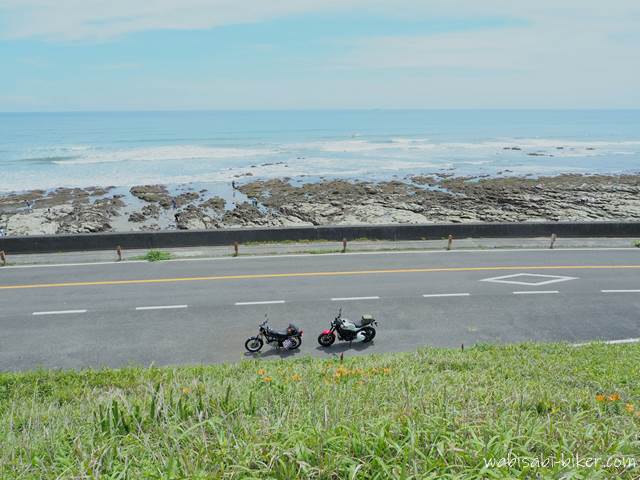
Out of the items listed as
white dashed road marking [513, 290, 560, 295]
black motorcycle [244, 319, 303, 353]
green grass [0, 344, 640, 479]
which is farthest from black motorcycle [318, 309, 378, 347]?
white dashed road marking [513, 290, 560, 295]

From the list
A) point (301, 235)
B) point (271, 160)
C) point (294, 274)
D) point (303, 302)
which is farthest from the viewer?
point (271, 160)

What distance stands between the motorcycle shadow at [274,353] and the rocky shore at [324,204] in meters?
25.3

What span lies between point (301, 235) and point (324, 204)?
18.9 meters

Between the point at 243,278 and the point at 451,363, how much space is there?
11007 mm

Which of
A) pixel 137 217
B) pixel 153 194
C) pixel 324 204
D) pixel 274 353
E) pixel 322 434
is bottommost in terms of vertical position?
pixel 137 217

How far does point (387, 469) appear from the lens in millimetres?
4062

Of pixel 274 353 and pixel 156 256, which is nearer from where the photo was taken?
pixel 274 353

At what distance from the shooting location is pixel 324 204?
144 feet

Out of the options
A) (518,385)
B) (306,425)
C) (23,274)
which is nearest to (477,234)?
(518,385)

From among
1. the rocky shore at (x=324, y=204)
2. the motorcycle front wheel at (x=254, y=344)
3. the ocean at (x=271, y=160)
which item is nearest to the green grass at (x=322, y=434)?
the motorcycle front wheel at (x=254, y=344)

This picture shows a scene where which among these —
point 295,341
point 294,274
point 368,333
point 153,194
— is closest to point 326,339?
point 295,341

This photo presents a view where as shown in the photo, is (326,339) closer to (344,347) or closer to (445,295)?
(344,347)

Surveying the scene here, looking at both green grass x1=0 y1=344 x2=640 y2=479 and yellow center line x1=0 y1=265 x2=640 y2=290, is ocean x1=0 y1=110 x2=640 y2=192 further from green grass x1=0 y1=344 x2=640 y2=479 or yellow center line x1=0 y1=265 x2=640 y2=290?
green grass x1=0 y1=344 x2=640 y2=479

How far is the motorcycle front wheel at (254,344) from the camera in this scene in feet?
43.3
